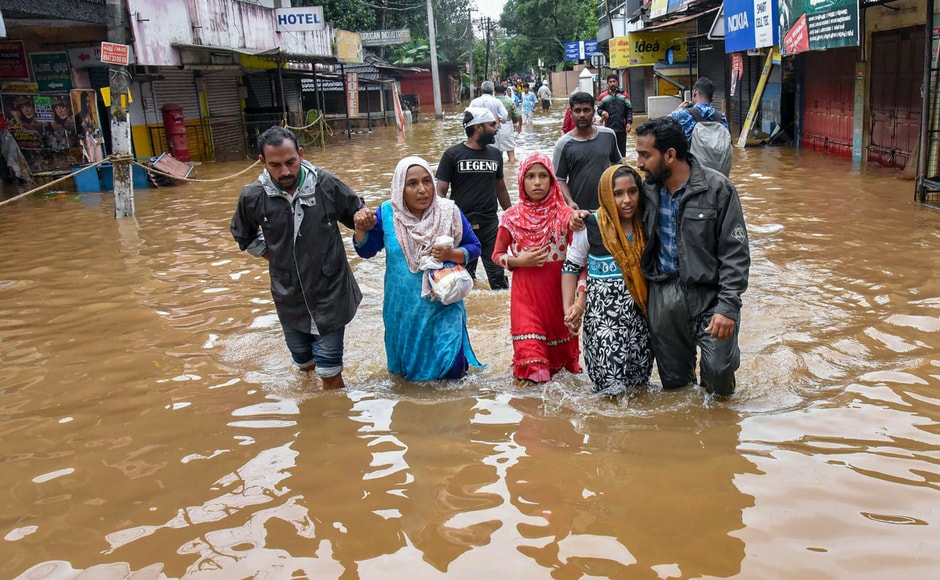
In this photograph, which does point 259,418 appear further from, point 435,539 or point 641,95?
point 641,95

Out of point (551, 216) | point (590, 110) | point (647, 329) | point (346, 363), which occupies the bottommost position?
point (346, 363)

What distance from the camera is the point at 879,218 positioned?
8984 millimetres

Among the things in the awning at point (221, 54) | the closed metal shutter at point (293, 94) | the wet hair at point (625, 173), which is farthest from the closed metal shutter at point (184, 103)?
the wet hair at point (625, 173)

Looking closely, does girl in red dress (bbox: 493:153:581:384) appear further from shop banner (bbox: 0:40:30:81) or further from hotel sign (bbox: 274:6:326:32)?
hotel sign (bbox: 274:6:326:32)

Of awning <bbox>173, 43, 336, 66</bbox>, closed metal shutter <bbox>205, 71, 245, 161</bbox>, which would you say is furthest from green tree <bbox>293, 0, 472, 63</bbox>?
awning <bbox>173, 43, 336, 66</bbox>

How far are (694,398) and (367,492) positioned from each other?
1.79 meters

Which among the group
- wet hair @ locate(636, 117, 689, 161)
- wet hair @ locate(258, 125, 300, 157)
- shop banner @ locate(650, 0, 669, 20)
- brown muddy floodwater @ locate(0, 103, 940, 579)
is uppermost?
shop banner @ locate(650, 0, 669, 20)

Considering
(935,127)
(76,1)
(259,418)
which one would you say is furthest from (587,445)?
(76,1)

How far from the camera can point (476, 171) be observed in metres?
6.75

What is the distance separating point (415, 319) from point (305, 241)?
76 centimetres

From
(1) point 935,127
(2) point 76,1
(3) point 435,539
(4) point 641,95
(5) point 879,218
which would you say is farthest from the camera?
(4) point 641,95

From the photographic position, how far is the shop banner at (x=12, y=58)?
1684 cm

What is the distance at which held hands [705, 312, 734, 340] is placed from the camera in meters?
3.73

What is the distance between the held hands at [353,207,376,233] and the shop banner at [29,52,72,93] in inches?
622
